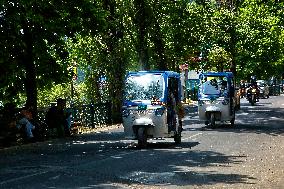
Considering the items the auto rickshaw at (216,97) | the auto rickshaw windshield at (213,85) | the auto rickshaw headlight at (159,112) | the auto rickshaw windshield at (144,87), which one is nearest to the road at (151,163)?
the auto rickshaw headlight at (159,112)

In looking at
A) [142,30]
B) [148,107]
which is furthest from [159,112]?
[142,30]

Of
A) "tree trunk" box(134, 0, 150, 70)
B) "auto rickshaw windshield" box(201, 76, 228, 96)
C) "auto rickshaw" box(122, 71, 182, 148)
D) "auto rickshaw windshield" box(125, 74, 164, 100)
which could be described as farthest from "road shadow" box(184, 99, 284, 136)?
"auto rickshaw windshield" box(125, 74, 164, 100)

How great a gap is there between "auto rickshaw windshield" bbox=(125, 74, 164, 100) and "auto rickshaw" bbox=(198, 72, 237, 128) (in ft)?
29.0

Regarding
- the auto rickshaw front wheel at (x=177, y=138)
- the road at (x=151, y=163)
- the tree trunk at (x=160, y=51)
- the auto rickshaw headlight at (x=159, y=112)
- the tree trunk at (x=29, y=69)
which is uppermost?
the tree trunk at (x=160, y=51)

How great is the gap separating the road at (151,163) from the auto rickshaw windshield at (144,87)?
5.73 feet

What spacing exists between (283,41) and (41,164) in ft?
217

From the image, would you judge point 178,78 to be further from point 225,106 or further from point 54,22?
point 225,106

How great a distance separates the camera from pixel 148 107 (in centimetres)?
1973

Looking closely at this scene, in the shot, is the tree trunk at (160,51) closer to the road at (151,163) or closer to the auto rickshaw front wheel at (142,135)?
the road at (151,163)

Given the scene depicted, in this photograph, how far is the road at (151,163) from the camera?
12367 mm

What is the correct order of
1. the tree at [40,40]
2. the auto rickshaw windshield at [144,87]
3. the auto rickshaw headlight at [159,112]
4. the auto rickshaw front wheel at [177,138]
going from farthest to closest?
1. the tree at [40,40]
2. the auto rickshaw front wheel at [177,138]
3. the auto rickshaw windshield at [144,87]
4. the auto rickshaw headlight at [159,112]

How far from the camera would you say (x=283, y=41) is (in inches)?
3061

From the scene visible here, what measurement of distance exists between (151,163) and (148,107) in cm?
440

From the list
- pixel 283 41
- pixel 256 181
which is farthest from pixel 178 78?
pixel 283 41
